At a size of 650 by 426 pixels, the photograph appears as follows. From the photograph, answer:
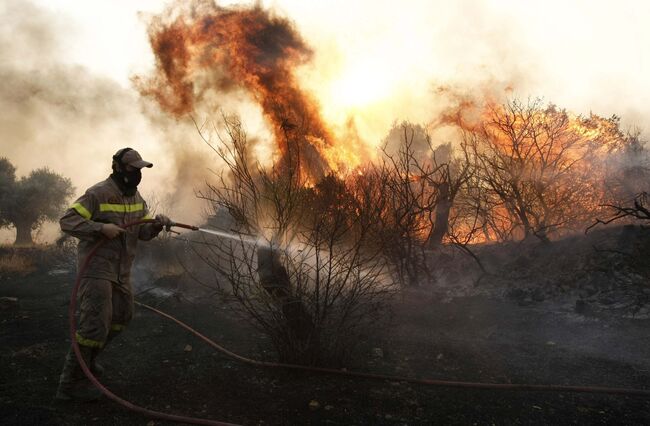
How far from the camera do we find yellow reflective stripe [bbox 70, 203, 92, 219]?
3654mm

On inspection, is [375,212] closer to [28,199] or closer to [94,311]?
[94,311]

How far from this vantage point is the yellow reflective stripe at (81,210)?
12.0 ft

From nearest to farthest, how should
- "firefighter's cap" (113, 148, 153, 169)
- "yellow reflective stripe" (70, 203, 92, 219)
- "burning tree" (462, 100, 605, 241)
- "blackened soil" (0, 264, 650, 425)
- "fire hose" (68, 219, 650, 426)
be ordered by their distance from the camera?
"fire hose" (68, 219, 650, 426), "blackened soil" (0, 264, 650, 425), "yellow reflective stripe" (70, 203, 92, 219), "firefighter's cap" (113, 148, 153, 169), "burning tree" (462, 100, 605, 241)

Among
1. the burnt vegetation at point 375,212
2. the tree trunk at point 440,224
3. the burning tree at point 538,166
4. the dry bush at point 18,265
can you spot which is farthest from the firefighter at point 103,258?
the dry bush at point 18,265

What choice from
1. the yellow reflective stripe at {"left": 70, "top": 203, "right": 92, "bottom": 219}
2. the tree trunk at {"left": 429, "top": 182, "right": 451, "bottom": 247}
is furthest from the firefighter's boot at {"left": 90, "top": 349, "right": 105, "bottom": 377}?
the tree trunk at {"left": 429, "top": 182, "right": 451, "bottom": 247}

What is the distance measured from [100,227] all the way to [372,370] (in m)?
3.05

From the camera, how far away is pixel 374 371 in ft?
14.3

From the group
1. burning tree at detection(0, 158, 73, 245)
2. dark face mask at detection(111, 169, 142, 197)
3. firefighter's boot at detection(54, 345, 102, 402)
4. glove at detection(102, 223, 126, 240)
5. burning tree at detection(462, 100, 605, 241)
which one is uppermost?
burning tree at detection(0, 158, 73, 245)

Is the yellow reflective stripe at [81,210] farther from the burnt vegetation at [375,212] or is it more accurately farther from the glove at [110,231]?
the burnt vegetation at [375,212]

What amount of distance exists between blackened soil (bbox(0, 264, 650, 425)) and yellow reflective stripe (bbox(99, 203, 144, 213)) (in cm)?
169

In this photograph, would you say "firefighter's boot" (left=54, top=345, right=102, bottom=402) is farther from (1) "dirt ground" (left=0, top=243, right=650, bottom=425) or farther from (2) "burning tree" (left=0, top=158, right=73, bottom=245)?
(2) "burning tree" (left=0, top=158, right=73, bottom=245)

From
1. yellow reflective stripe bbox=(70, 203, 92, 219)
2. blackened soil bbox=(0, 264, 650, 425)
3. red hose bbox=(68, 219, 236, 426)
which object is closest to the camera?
red hose bbox=(68, 219, 236, 426)

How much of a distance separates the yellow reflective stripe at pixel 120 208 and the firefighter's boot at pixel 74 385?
1.25 metres

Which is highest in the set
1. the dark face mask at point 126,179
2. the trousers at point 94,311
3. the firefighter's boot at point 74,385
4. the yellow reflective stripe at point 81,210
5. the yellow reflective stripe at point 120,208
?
the dark face mask at point 126,179
